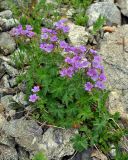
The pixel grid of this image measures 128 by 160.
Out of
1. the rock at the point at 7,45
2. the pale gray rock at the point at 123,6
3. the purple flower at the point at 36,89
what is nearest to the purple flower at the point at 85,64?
the purple flower at the point at 36,89

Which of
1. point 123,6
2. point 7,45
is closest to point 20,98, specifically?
point 7,45

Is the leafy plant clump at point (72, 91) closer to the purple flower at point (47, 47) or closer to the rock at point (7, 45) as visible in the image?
the purple flower at point (47, 47)

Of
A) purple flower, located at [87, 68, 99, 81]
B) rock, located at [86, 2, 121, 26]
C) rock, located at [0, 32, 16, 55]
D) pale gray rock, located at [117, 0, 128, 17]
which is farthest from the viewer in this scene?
pale gray rock, located at [117, 0, 128, 17]

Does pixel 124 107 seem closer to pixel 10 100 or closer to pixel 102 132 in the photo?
pixel 102 132

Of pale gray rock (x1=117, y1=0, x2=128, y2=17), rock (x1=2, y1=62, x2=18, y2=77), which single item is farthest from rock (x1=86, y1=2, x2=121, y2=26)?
rock (x1=2, y1=62, x2=18, y2=77)

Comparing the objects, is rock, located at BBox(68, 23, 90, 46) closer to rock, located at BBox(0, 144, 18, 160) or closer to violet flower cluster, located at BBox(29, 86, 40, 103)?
violet flower cluster, located at BBox(29, 86, 40, 103)

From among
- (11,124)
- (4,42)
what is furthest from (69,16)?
(11,124)
